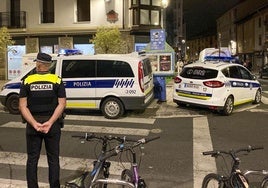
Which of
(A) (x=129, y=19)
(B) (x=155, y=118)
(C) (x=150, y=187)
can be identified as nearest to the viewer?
(C) (x=150, y=187)

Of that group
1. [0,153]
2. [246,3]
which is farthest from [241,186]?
[246,3]

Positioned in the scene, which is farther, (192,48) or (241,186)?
(192,48)

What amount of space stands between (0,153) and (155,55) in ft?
27.7

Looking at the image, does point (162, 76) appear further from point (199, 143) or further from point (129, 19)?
point (129, 19)

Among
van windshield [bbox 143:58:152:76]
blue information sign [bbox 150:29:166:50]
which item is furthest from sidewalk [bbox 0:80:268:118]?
blue information sign [bbox 150:29:166:50]

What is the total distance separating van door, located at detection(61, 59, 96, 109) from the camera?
39.7ft

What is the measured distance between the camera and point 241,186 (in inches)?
164

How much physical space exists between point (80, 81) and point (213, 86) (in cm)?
391

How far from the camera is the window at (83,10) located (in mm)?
29625

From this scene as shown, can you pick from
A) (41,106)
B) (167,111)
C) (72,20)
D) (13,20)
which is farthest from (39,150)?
(13,20)

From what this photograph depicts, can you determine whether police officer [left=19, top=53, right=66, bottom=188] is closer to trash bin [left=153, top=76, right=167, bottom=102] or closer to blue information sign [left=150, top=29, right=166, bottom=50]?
trash bin [left=153, top=76, right=167, bottom=102]

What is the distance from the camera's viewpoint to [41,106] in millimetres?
4980

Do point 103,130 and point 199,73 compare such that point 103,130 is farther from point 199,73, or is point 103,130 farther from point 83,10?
point 83,10

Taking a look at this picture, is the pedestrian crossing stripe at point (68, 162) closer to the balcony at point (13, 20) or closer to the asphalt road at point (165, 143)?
the asphalt road at point (165, 143)
